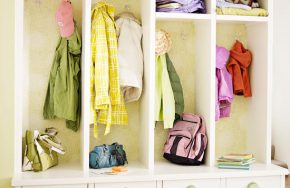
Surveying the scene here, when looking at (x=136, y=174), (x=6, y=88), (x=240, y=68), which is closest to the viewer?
(x=6, y=88)

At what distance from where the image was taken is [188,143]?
301 cm

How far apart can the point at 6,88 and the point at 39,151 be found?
0.47 meters

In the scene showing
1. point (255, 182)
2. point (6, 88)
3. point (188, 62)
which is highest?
point (188, 62)

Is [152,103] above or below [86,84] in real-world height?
below

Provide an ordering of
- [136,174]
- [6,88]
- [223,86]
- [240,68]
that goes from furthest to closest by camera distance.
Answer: [240,68]
[223,86]
[136,174]
[6,88]

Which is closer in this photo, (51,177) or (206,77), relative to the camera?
(51,177)


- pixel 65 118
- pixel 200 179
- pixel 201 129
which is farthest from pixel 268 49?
pixel 65 118

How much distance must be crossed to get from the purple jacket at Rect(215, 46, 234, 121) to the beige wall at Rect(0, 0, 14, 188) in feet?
4.68

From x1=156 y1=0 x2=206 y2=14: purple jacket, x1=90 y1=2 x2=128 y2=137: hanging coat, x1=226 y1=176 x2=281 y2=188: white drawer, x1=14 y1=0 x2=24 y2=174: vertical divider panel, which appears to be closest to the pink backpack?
x1=226 y1=176 x2=281 y2=188: white drawer

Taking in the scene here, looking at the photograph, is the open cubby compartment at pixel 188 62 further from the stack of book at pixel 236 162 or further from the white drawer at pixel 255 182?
the white drawer at pixel 255 182

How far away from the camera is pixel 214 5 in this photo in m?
2.96

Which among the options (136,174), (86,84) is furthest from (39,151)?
(136,174)

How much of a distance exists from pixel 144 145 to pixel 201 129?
1.37ft

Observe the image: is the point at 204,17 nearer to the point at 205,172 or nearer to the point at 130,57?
the point at 130,57
